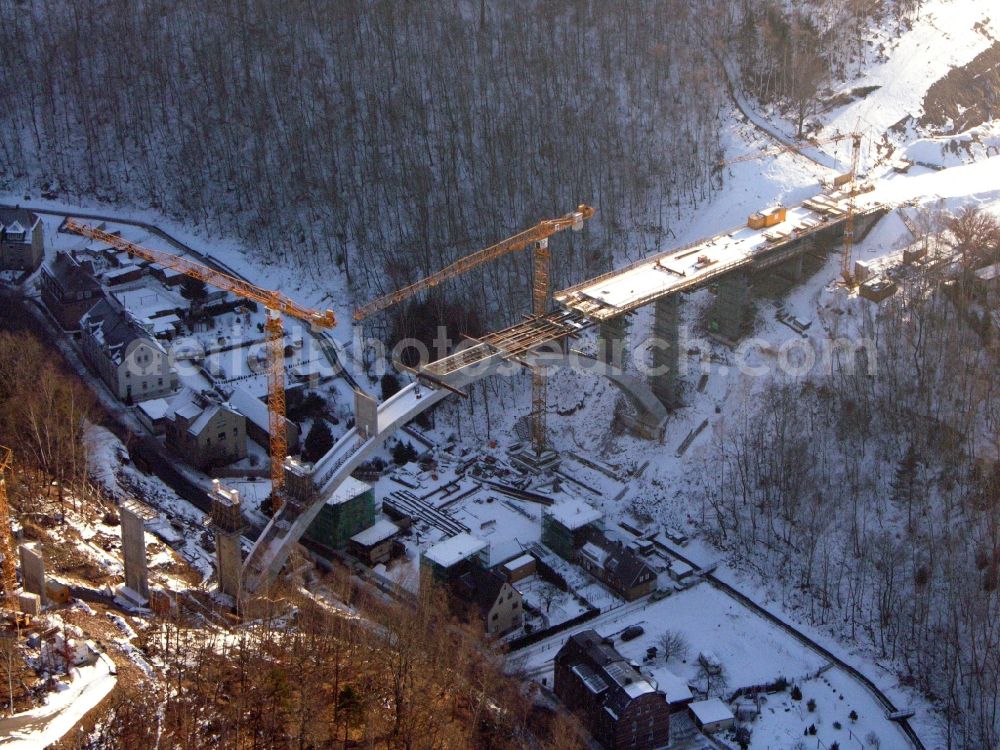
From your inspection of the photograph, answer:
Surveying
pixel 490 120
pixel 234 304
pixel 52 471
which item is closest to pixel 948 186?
pixel 490 120

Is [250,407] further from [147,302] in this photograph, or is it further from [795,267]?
[795,267]

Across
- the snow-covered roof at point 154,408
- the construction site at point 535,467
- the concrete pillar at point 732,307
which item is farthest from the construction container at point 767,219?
the snow-covered roof at point 154,408

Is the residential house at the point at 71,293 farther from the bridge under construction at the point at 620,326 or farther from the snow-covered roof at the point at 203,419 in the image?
the bridge under construction at the point at 620,326

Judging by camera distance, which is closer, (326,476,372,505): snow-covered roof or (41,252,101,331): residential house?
(326,476,372,505): snow-covered roof

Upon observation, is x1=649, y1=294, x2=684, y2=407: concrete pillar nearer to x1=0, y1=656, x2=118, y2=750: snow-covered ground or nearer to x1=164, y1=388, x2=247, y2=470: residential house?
x1=164, y1=388, x2=247, y2=470: residential house

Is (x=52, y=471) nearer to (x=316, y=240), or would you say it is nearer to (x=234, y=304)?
(x=234, y=304)

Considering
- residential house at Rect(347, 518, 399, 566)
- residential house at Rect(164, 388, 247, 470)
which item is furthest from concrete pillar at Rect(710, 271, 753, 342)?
residential house at Rect(164, 388, 247, 470)

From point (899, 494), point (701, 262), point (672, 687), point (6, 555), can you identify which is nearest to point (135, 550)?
point (6, 555)
